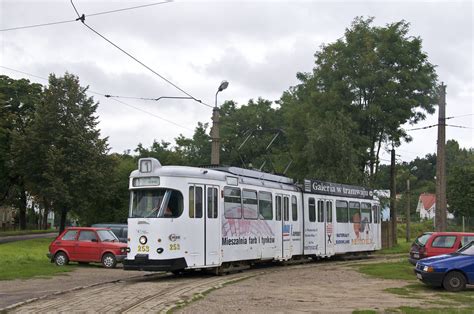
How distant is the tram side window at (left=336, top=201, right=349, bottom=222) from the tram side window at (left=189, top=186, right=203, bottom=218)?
37.0 feet

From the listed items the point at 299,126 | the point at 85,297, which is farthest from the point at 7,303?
the point at 299,126

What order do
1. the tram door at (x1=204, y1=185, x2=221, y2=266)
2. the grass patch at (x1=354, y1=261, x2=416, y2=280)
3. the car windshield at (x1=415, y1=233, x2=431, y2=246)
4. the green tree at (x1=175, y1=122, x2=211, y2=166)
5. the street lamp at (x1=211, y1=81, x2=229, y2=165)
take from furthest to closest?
the green tree at (x1=175, y1=122, x2=211, y2=166) → the street lamp at (x1=211, y1=81, x2=229, y2=165) → the car windshield at (x1=415, y1=233, x2=431, y2=246) → the grass patch at (x1=354, y1=261, x2=416, y2=280) → the tram door at (x1=204, y1=185, x2=221, y2=266)

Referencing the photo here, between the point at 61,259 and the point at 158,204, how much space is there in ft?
26.5

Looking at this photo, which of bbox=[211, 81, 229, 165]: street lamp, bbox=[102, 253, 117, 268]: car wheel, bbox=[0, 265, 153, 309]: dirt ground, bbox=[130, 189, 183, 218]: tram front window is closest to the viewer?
bbox=[0, 265, 153, 309]: dirt ground

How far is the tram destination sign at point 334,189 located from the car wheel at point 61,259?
9.83m

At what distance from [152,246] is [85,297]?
3.61m

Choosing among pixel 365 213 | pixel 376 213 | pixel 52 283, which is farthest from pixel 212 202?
pixel 376 213

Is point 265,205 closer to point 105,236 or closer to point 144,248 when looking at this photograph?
point 144,248

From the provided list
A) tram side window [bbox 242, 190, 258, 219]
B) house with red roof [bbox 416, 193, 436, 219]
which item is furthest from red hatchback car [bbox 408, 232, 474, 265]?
house with red roof [bbox 416, 193, 436, 219]

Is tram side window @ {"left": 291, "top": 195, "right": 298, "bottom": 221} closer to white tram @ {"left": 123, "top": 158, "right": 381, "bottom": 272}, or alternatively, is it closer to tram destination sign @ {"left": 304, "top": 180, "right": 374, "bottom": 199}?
white tram @ {"left": 123, "top": 158, "right": 381, "bottom": 272}

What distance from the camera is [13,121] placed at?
173 ft

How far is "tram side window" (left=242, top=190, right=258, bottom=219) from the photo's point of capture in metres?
19.6

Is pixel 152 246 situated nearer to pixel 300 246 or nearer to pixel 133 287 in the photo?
pixel 133 287

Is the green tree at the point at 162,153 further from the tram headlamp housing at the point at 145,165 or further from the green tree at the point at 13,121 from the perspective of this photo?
the tram headlamp housing at the point at 145,165
